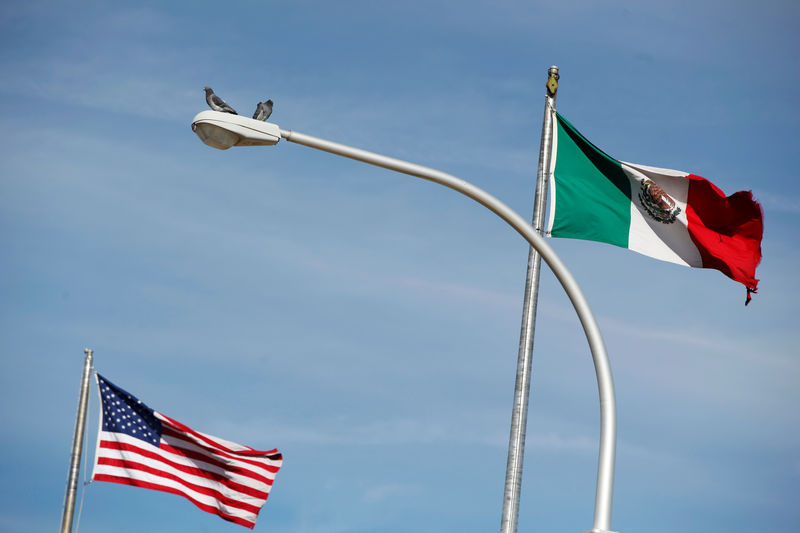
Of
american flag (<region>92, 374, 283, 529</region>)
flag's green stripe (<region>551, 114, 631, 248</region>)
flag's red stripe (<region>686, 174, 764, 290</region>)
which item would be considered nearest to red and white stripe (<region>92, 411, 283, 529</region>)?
american flag (<region>92, 374, 283, 529</region>)

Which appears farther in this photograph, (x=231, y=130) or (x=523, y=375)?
(x=523, y=375)

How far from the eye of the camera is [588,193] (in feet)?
51.5

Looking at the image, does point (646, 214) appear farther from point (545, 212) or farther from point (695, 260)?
point (545, 212)

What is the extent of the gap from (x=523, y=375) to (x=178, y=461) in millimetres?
8915

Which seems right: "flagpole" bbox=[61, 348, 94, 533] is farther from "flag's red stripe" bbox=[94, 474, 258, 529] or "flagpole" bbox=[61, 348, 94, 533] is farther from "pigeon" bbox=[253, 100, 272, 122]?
"pigeon" bbox=[253, 100, 272, 122]

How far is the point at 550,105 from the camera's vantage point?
14555 millimetres

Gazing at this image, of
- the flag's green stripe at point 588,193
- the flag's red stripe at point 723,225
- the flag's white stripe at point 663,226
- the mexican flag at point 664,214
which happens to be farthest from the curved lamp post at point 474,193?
the flag's red stripe at point 723,225

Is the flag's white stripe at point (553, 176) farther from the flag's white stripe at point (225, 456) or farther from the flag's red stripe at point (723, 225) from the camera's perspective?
the flag's white stripe at point (225, 456)

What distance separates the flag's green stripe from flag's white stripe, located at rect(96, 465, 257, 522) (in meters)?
8.27

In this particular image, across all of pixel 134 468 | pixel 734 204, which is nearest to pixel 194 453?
pixel 134 468

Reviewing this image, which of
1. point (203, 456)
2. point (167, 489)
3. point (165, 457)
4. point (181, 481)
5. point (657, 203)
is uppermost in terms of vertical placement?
point (657, 203)

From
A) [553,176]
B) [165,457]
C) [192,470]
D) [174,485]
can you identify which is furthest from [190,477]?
[553,176]

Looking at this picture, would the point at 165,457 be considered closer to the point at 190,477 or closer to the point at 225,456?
the point at 190,477

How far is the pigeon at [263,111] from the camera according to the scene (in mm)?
10195
